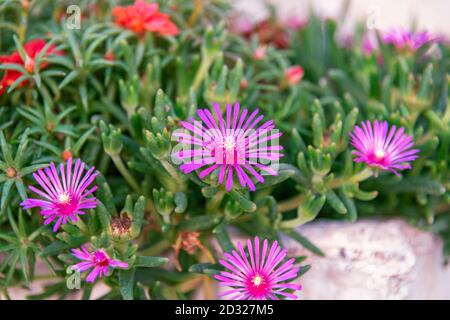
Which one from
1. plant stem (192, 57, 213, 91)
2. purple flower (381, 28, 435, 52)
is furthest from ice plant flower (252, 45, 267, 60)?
purple flower (381, 28, 435, 52)

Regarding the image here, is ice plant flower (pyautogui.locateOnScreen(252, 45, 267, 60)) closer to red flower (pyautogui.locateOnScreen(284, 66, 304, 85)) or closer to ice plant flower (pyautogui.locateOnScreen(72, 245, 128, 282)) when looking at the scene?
red flower (pyautogui.locateOnScreen(284, 66, 304, 85))

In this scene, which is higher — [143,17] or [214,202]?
[143,17]

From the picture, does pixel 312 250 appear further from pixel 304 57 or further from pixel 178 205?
pixel 304 57

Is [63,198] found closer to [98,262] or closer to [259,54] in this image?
[98,262]

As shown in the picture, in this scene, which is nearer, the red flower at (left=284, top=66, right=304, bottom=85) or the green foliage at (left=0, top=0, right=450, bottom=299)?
the green foliage at (left=0, top=0, right=450, bottom=299)

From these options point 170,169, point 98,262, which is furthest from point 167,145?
point 98,262

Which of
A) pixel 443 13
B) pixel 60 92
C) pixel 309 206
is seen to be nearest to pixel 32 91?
pixel 60 92

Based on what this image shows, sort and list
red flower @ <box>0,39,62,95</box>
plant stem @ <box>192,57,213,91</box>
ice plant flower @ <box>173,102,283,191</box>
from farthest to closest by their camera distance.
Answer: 1. plant stem @ <box>192,57,213,91</box>
2. red flower @ <box>0,39,62,95</box>
3. ice plant flower @ <box>173,102,283,191</box>

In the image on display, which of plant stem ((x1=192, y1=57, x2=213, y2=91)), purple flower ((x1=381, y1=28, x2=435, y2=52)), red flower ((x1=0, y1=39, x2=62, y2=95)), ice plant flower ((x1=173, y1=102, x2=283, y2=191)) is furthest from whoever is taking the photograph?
purple flower ((x1=381, y1=28, x2=435, y2=52))
